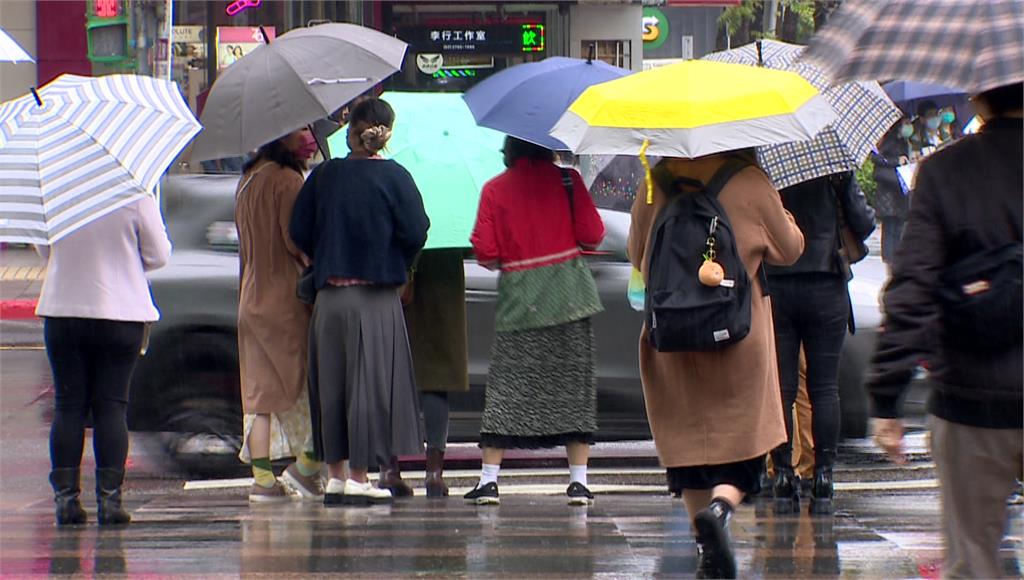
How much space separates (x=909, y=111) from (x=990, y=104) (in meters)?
6.11

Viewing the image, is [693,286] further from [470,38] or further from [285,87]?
[470,38]

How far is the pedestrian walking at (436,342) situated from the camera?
7.84 m

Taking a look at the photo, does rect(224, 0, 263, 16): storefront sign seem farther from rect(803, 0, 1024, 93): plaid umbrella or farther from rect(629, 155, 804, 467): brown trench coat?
rect(803, 0, 1024, 93): plaid umbrella

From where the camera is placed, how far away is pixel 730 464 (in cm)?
576

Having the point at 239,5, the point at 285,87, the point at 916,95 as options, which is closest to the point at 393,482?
the point at 285,87

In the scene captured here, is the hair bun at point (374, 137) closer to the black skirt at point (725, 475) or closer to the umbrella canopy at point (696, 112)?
the umbrella canopy at point (696, 112)

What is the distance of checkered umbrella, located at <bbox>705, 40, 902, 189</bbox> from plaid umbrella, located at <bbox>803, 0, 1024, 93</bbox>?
2.80 m

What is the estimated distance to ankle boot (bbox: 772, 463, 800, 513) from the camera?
752cm

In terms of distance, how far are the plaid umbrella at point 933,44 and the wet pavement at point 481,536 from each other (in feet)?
7.95

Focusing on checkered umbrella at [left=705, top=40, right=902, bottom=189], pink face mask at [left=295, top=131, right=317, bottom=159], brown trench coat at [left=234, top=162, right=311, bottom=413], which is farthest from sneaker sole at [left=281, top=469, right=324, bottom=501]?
checkered umbrella at [left=705, top=40, right=902, bottom=189]

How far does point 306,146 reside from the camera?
774 centimetres

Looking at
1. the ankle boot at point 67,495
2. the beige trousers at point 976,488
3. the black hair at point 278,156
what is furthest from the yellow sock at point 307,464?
the beige trousers at point 976,488

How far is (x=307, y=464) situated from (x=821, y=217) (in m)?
2.77

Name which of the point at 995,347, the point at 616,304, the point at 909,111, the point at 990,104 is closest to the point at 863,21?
the point at 990,104
